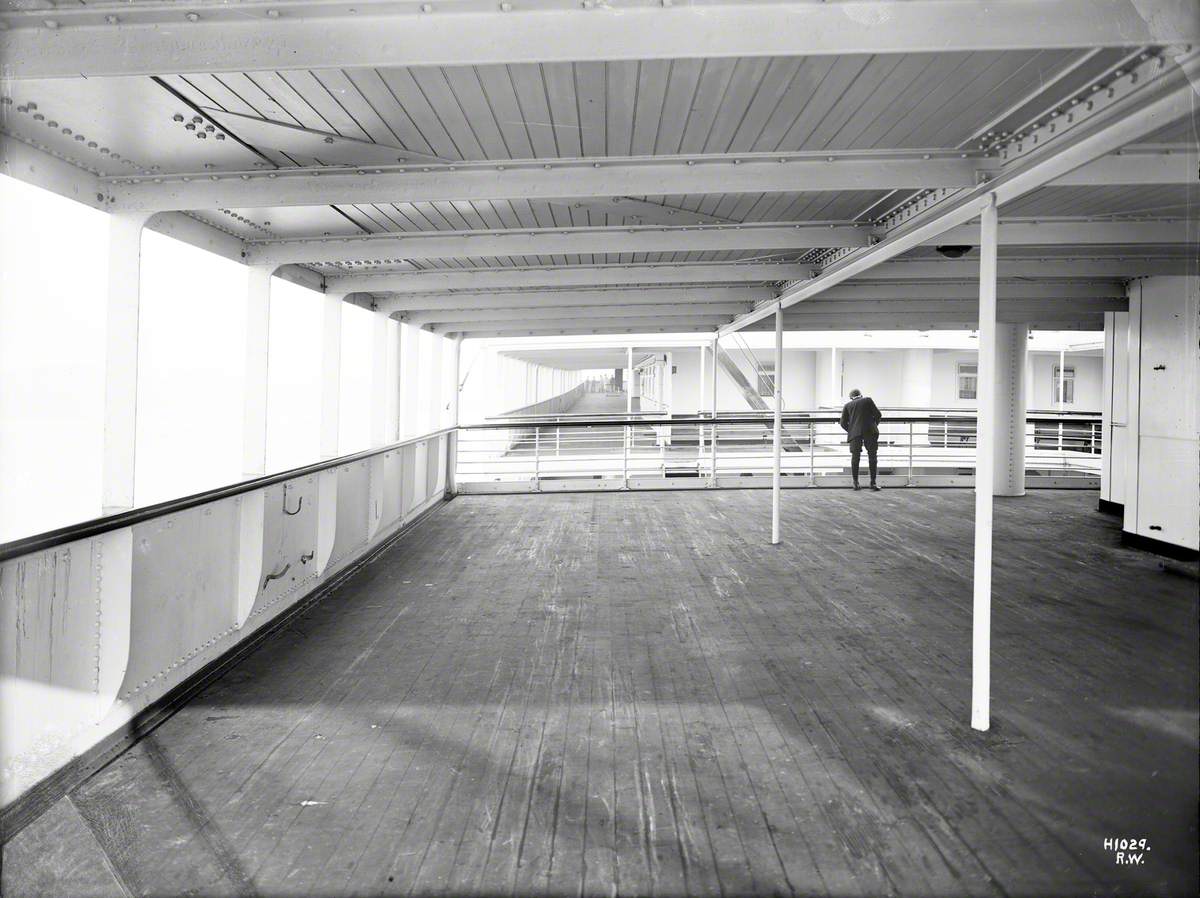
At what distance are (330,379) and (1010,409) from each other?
8.22 m

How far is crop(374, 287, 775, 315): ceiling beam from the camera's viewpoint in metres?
7.41

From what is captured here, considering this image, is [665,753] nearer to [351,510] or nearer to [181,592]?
[181,592]

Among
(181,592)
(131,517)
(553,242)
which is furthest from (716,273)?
(131,517)

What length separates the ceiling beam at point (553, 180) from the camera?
11.3 ft

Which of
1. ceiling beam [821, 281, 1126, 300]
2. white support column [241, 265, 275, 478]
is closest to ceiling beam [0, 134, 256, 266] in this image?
white support column [241, 265, 275, 478]

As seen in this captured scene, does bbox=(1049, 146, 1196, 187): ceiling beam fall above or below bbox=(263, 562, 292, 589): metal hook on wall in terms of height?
above

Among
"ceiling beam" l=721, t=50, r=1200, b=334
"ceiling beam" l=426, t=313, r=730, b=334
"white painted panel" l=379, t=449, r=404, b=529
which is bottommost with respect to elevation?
"white painted panel" l=379, t=449, r=404, b=529

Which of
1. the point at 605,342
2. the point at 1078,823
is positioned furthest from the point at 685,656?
the point at 605,342

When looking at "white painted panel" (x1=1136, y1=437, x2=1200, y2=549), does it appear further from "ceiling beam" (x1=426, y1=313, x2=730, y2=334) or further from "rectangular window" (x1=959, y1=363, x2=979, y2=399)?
"rectangular window" (x1=959, y1=363, x2=979, y2=399)

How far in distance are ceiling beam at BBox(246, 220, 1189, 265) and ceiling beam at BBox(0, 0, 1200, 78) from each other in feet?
8.56

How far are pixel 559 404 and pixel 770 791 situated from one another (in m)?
46.0

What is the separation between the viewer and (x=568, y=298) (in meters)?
7.47

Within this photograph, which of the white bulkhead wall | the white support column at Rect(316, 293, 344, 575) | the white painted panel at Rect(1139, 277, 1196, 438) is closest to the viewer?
the white support column at Rect(316, 293, 344, 575)

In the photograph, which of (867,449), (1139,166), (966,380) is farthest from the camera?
(966,380)
